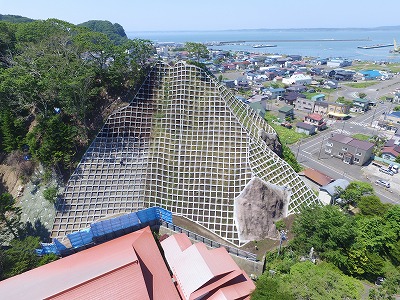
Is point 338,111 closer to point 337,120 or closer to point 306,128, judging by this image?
point 337,120

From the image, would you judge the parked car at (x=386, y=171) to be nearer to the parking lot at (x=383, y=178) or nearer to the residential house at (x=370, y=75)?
the parking lot at (x=383, y=178)

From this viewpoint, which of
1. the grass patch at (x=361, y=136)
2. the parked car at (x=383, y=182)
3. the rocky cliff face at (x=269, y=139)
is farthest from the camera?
the grass patch at (x=361, y=136)

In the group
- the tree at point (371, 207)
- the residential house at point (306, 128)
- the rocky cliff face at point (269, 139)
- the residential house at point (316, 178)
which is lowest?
the residential house at point (306, 128)

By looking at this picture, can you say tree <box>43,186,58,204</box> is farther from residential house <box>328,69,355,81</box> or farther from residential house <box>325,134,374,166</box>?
residential house <box>328,69,355,81</box>

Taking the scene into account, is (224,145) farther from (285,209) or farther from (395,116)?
(395,116)

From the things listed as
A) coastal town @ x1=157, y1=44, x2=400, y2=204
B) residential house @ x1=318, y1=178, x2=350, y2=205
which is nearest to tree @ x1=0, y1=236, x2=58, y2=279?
residential house @ x1=318, y1=178, x2=350, y2=205

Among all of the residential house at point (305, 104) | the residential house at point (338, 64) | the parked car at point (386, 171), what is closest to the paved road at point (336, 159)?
the parked car at point (386, 171)
